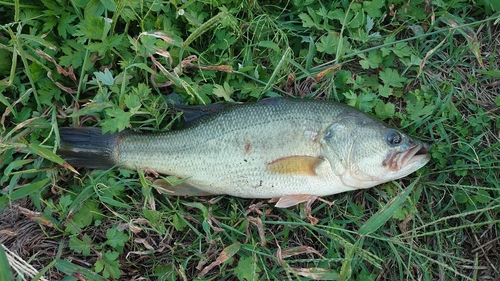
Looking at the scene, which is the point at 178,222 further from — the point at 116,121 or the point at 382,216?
the point at 382,216

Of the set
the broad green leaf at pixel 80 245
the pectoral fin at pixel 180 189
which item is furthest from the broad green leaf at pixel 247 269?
the broad green leaf at pixel 80 245

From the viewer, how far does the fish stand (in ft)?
10.5

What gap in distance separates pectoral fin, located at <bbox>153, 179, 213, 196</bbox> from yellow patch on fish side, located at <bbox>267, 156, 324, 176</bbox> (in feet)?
2.16

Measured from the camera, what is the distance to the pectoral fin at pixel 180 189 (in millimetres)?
3377

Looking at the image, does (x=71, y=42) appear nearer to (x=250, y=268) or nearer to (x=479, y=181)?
(x=250, y=268)

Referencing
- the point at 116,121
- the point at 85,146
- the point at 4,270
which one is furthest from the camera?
the point at 85,146

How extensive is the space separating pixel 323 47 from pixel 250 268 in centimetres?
190

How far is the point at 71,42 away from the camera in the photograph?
3506 mm

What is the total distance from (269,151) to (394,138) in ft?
3.09

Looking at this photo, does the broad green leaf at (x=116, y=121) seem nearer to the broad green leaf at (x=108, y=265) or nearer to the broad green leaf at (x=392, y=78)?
the broad green leaf at (x=108, y=265)

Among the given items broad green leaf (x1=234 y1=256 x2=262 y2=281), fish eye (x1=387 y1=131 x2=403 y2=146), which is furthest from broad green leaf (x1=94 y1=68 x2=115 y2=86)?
fish eye (x1=387 y1=131 x2=403 y2=146)

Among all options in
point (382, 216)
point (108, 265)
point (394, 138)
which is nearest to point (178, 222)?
point (108, 265)

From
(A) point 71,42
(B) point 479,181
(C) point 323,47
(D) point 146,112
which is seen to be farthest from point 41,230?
(B) point 479,181

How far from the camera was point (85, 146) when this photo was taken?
3396mm
